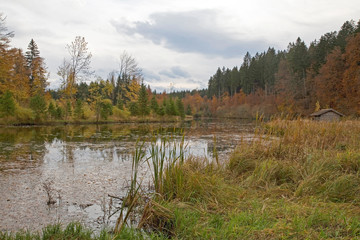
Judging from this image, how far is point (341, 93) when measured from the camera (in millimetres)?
27141

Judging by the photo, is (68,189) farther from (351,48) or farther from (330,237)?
(351,48)

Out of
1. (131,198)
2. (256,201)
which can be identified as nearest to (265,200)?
(256,201)

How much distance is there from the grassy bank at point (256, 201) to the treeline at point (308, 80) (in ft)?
21.6

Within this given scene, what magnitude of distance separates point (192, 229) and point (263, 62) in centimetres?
6433

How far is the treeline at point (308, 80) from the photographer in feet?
83.2

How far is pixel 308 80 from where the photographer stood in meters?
34.6

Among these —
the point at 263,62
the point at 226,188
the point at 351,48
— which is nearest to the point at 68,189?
the point at 226,188

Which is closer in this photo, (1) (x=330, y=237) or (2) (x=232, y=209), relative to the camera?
(1) (x=330, y=237)

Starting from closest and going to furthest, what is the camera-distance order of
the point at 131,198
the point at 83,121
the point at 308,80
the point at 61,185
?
the point at 131,198
the point at 61,185
the point at 83,121
the point at 308,80

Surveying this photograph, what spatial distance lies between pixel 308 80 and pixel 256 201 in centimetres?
3607

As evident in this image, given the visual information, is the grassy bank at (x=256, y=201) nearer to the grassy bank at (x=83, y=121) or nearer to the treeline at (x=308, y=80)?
the treeline at (x=308, y=80)

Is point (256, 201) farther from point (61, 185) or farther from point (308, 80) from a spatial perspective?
point (308, 80)

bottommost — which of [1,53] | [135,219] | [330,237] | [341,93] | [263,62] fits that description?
[135,219]

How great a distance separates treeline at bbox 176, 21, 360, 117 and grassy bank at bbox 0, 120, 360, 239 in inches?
259
